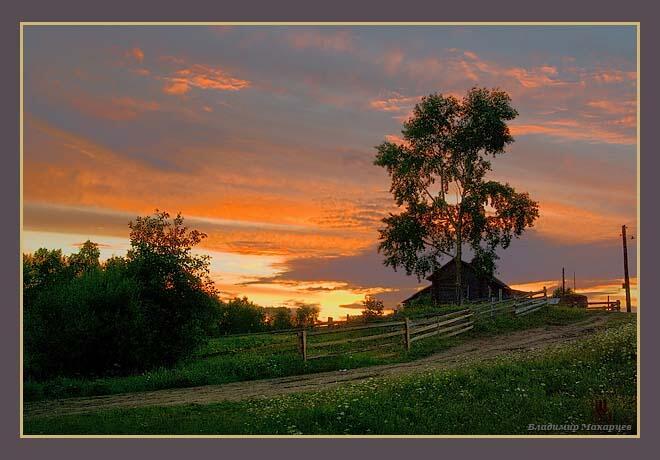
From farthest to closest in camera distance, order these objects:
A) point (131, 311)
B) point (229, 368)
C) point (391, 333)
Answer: point (391, 333)
point (131, 311)
point (229, 368)

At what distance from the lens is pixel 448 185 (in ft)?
128

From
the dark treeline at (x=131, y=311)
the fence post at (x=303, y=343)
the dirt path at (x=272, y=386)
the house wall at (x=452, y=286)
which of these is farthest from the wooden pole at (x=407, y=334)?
the house wall at (x=452, y=286)

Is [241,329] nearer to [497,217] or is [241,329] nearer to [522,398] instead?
[497,217]

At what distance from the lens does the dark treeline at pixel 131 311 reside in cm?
2384

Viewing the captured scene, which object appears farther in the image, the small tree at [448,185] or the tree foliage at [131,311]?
the small tree at [448,185]

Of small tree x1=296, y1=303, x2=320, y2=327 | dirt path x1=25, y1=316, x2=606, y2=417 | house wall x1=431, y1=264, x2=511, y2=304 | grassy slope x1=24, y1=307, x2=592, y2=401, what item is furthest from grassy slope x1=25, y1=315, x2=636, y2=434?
house wall x1=431, y1=264, x2=511, y2=304

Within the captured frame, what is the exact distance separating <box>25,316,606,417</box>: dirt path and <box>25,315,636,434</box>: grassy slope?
1.38m

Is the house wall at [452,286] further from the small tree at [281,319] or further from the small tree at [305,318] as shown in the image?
the small tree at [305,318]

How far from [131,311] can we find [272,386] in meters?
7.02

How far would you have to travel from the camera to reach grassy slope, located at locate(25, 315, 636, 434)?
584 inches

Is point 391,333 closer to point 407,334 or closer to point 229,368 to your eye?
point 407,334

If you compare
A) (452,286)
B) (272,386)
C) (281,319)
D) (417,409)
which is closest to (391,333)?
(272,386)

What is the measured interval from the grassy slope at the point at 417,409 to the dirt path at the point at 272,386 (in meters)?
1.38

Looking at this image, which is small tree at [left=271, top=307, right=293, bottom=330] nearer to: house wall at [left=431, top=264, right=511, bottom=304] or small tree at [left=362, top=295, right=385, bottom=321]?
small tree at [left=362, top=295, right=385, bottom=321]
